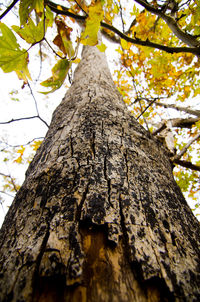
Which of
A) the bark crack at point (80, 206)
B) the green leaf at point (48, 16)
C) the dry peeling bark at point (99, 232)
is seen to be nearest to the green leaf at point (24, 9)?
the green leaf at point (48, 16)

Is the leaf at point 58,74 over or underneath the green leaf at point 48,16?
underneath

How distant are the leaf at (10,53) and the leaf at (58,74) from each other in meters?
0.19

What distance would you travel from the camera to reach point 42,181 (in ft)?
2.10

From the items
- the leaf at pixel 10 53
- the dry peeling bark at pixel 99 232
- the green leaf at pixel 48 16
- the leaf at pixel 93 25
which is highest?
the green leaf at pixel 48 16

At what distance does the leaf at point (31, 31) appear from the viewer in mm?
741

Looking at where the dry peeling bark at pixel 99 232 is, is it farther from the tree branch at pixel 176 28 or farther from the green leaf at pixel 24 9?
the tree branch at pixel 176 28

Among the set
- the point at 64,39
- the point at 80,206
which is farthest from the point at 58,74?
the point at 80,206

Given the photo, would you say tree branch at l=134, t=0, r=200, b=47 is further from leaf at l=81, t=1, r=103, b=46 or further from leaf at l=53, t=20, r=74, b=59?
leaf at l=53, t=20, r=74, b=59

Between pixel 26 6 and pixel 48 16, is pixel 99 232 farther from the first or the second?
pixel 48 16

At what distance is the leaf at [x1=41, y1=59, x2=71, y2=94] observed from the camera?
950mm

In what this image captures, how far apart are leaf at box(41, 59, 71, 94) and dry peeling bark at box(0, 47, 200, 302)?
431 millimetres

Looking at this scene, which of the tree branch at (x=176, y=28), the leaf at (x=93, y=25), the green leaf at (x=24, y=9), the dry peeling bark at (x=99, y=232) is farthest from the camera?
the tree branch at (x=176, y=28)

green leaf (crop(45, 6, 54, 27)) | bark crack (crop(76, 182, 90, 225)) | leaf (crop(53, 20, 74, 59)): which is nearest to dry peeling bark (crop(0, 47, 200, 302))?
bark crack (crop(76, 182, 90, 225))

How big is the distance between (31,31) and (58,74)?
26 cm
